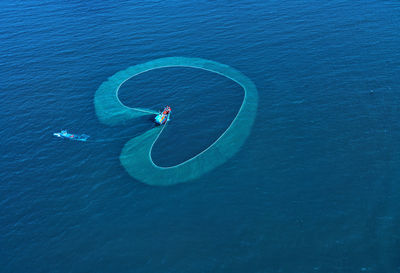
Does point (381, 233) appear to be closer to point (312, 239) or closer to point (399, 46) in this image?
point (312, 239)

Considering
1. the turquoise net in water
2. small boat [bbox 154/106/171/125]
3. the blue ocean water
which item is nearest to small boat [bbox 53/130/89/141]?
the blue ocean water

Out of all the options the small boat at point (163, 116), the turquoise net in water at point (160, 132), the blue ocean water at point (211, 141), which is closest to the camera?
the blue ocean water at point (211, 141)

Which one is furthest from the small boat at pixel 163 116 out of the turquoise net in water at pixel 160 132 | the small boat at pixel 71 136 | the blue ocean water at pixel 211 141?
the small boat at pixel 71 136

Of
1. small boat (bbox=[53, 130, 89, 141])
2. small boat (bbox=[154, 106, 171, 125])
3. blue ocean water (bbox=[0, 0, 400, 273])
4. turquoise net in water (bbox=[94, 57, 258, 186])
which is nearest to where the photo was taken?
blue ocean water (bbox=[0, 0, 400, 273])

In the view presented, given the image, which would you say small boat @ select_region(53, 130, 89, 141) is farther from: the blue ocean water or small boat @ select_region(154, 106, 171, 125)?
small boat @ select_region(154, 106, 171, 125)

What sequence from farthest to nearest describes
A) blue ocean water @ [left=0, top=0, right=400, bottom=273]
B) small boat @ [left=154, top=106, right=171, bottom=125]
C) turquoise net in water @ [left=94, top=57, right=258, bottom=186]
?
small boat @ [left=154, top=106, right=171, bottom=125]
turquoise net in water @ [left=94, top=57, right=258, bottom=186]
blue ocean water @ [left=0, top=0, right=400, bottom=273]

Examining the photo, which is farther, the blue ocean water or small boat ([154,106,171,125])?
small boat ([154,106,171,125])

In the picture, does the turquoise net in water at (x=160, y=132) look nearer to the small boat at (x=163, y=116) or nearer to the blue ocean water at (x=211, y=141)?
the small boat at (x=163, y=116)
